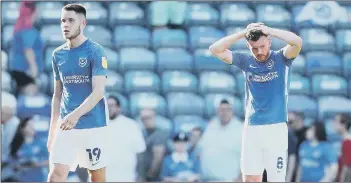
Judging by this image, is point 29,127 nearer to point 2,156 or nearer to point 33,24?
point 2,156

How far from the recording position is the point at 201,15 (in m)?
12.4

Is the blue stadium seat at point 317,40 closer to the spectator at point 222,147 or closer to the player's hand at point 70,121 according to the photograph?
the spectator at point 222,147

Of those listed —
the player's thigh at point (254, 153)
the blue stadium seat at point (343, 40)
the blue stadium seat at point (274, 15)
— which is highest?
the blue stadium seat at point (274, 15)

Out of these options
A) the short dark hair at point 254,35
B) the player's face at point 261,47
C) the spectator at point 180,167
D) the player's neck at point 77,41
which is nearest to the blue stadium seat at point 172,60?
the spectator at point 180,167

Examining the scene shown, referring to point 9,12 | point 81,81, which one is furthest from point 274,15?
point 81,81

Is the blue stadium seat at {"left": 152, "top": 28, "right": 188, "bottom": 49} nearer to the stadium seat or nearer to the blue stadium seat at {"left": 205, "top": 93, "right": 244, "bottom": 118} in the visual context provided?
the blue stadium seat at {"left": 205, "top": 93, "right": 244, "bottom": 118}

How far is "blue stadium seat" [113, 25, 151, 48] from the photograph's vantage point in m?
12.3

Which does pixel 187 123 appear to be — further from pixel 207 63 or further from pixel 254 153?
pixel 254 153

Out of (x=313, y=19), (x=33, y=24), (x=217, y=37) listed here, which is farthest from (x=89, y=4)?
(x=313, y=19)

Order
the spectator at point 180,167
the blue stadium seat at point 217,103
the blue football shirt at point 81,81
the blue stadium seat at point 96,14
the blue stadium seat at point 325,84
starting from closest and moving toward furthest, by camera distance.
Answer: the blue football shirt at point 81,81 → the spectator at point 180,167 → the blue stadium seat at point 217,103 → the blue stadium seat at point 325,84 → the blue stadium seat at point 96,14

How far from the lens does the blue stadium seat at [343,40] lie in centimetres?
1240

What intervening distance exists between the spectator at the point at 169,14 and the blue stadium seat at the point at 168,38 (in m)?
0.07

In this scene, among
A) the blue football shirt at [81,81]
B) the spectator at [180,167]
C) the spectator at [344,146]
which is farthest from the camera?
the spectator at [344,146]

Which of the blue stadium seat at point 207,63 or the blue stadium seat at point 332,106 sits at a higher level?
the blue stadium seat at point 207,63
